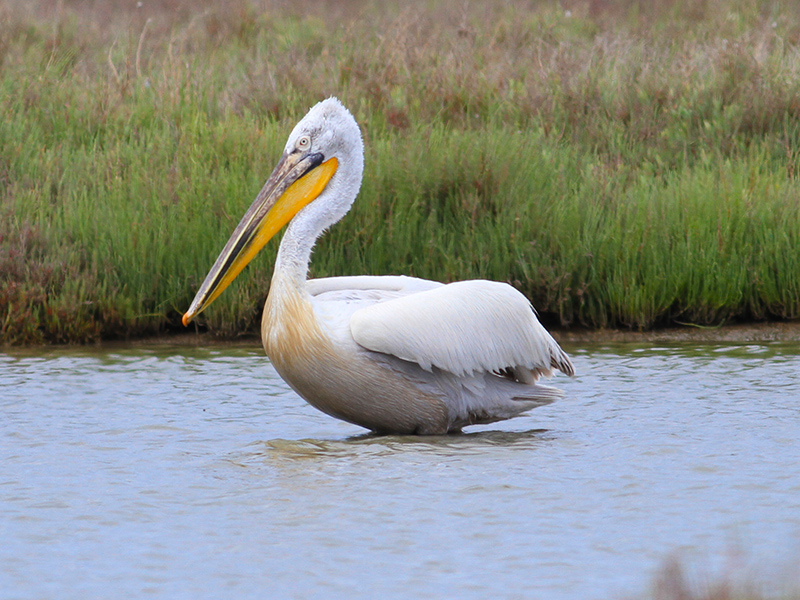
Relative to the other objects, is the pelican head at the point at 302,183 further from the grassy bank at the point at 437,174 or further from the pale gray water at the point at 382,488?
the grassy bank at the point at 437,174

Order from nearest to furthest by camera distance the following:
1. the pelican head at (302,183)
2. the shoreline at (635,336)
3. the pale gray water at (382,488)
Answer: the pale gray water at (382,488)
the pelican head at (302,183)
the shoreline at (635,336)

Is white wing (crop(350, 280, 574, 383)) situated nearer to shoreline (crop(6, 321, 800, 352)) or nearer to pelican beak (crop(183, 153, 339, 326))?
pelican beak (crop(183, 153, 339, 326))

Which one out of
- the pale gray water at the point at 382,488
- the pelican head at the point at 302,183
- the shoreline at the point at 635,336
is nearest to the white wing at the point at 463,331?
the pale gray water at the point at 382,488

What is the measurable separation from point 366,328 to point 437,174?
2.85 metres

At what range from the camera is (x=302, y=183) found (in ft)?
16.2

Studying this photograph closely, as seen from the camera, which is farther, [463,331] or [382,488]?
[463,331]

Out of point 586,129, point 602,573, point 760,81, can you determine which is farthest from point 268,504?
point 760,81

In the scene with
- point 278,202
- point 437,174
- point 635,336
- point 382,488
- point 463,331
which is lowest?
point 382,488

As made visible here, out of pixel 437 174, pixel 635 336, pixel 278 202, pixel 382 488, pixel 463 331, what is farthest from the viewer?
pixel 437 174

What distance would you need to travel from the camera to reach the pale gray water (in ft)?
10.3

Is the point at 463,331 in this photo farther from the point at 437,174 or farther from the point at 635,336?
the point at 437,174

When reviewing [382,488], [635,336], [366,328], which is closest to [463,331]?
[366,328]

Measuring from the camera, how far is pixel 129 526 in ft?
11.7

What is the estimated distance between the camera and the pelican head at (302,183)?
16.1ft
